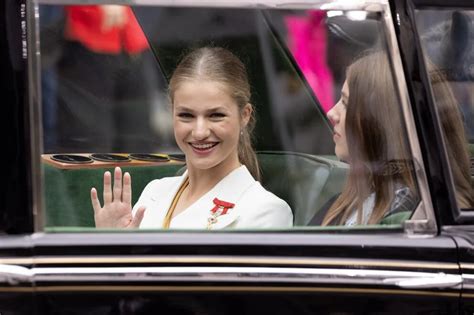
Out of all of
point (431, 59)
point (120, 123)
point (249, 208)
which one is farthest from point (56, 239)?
point (431, 59)

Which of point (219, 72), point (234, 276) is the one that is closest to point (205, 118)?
point (219, 72)

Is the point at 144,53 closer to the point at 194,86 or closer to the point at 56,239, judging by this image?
the point at 194,86

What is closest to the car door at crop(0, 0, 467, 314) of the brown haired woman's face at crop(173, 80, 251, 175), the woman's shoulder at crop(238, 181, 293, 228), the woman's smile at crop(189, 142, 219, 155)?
the woman's shoulder at crop(238, 181, 293, 228)

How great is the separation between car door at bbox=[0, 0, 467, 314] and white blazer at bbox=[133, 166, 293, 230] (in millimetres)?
144

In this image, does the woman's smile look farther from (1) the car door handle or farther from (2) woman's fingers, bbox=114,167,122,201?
(1) the car door handle

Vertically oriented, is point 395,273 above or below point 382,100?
below

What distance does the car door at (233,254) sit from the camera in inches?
105

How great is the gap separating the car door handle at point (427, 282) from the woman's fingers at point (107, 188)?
921 mm

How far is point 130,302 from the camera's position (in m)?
2.69

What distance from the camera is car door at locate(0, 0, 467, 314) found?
268 centimetres

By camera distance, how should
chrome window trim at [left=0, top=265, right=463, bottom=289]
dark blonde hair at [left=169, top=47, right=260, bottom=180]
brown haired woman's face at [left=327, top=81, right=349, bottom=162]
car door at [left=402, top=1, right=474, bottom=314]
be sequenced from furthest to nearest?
dark blonde hair at [left=169, top=47, right=260, bottom=180] → brown haired woman's face at [left=327, top=81, right=349, bottom=162] → car door at [left=402, top=1, right=474, bottom=314] → chrome window trim at [left=0, top=265, right=463, bottom=289]

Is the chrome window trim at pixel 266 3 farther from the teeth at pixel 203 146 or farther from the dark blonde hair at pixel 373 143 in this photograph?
the teeth at pixel 203 146

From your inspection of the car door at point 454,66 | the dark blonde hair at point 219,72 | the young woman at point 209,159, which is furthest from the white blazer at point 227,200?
the car door at point 454,66

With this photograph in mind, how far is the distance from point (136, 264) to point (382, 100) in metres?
0.81
